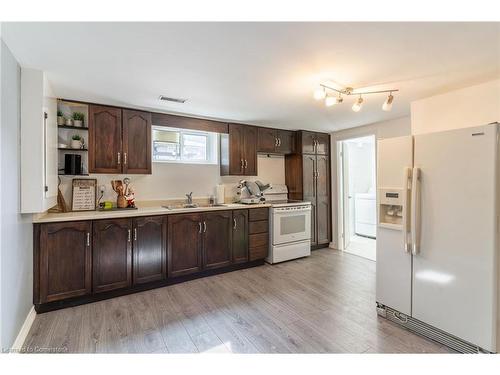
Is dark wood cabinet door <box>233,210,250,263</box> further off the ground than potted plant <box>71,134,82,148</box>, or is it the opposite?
potted plant <box>71,134,82,148</box>

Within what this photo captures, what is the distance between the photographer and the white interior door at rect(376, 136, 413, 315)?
6.81 ft

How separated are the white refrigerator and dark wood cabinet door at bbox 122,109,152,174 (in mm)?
2723

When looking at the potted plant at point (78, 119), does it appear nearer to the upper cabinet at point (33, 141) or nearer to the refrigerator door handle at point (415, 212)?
the upper cabinet at point (33, 141)

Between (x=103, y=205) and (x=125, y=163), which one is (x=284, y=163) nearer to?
(x=125, y=163)

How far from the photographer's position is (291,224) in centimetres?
390

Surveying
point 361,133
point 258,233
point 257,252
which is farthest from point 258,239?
point 361,133

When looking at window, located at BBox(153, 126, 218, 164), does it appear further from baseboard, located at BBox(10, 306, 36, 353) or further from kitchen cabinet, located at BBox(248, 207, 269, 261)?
baseboard, located at BBox(10, 306, 36, 353)

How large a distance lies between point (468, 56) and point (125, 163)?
344cm

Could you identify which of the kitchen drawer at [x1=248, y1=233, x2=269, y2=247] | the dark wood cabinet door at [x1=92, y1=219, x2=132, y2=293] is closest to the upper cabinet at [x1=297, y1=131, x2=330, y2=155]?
the kitchen drawer at [x1=248, y1=233, x2=269, y2=247]

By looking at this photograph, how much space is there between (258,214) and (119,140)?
2135 mm

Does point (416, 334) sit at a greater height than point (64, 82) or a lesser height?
lesser

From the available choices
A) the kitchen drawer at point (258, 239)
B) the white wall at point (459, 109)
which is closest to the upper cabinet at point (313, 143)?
the kitchen drawer at point (258, 239)

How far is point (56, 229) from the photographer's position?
7.64ft
